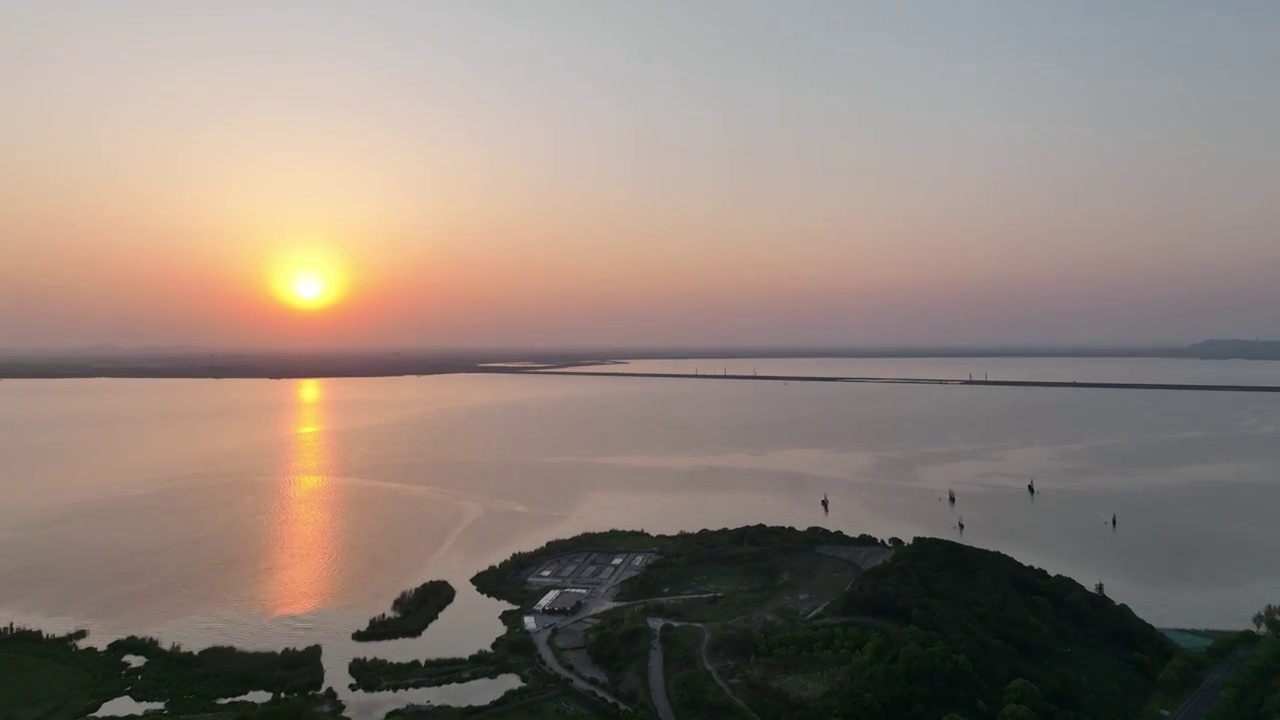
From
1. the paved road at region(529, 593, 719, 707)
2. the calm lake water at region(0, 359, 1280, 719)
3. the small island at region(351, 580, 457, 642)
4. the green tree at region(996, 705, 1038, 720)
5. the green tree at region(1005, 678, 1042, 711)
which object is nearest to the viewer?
the green tree at region(996, 705, 1038, 720)

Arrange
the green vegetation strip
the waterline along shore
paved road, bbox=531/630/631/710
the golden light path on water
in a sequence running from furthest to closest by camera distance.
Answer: the waterline along shore → the golden light path on water → the green vegetation strip → paved road, bbox=531/630/631/710

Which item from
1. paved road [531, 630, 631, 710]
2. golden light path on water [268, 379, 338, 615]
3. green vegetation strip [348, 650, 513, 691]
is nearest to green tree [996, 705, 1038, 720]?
paved road [531, 630, 631, 710]

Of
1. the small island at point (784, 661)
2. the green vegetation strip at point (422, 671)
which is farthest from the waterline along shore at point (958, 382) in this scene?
the green vegetation strip at point (422, 671)

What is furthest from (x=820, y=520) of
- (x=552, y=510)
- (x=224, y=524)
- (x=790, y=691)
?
(x=224, y=524)

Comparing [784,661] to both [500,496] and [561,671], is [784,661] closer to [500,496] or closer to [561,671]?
[561,671]

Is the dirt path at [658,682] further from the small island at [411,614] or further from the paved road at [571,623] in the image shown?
the small island at [411,614]

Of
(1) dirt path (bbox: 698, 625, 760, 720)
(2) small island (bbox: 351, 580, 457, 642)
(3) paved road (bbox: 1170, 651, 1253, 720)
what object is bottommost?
(2) small island (bbox: 351, 580, 457, 642)

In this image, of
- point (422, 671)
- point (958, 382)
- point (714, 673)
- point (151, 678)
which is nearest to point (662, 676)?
point (714, 673)

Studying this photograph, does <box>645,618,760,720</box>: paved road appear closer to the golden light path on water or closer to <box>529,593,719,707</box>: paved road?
<box>529,593,719,707</box>: paved road
